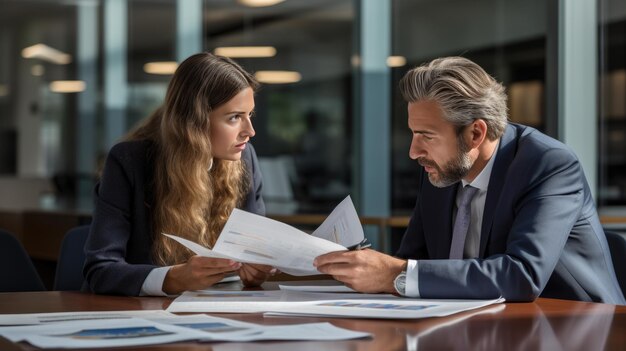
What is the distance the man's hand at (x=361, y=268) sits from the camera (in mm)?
1993

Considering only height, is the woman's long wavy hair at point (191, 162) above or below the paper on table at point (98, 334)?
above

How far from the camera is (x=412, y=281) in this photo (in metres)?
1.99

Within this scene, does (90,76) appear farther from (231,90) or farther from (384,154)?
(231,90)

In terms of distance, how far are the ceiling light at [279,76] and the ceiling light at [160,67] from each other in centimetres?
162

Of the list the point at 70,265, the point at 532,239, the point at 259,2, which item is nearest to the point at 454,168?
the point at 532,239

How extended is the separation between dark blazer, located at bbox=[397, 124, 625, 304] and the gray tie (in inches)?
1.0

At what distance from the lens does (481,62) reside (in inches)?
244

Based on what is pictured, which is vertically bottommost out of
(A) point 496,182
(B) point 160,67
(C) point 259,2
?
(A) point 496,182

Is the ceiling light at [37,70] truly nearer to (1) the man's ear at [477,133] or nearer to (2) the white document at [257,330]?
(1) the man's ear at [477,133]

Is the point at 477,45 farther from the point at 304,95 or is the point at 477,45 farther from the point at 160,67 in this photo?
the point at 160,67

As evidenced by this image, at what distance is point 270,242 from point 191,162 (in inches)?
23.3

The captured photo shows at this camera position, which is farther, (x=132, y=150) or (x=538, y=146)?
(x=132, y=150)

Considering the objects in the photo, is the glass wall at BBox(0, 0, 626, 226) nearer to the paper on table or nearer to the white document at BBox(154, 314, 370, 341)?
the white document at BBox(154, 314, 370, 341)

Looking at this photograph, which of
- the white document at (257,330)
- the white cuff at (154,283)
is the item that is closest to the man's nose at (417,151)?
the white cuff at (154,283)
